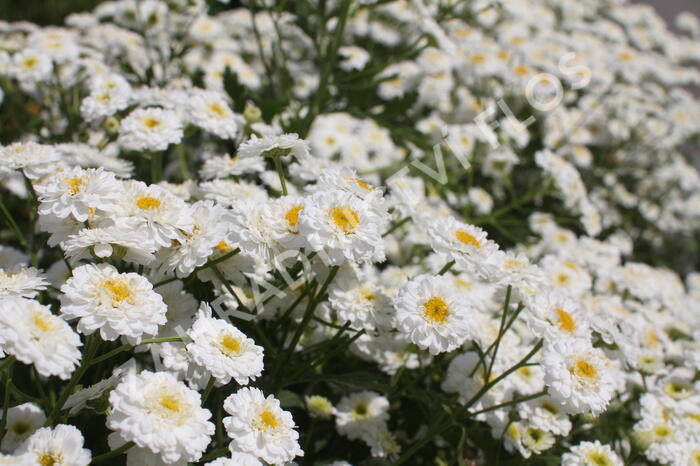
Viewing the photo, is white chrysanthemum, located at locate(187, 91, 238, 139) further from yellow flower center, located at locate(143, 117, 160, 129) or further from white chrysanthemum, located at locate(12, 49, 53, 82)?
white chrysanthemum, located at locate(12, 49, 53, 82)

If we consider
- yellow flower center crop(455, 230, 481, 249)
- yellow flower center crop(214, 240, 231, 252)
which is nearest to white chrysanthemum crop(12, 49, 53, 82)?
yellow flower center crop(214, 240, 231, 252)

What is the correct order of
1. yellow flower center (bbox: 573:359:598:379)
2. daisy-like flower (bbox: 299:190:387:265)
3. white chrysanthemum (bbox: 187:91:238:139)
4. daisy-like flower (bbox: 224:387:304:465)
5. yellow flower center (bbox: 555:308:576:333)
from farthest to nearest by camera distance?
1. white chrysanthemum (bbox: 187:91:238:139)
2. yellow flower center (bbox: 555:308:576:333)
3. yellow flower center (bbox: 573:359:598:379)
4. daisy-like flower (bbox: 299:190:387:265)
5. daisy-like flower (bbox: 224:387:304:465)

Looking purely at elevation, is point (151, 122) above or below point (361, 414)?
above

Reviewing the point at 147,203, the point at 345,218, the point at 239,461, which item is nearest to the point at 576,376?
the point at 345,218

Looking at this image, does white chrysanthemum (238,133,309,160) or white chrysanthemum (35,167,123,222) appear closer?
white chrysanthemum (35,167,123,222)

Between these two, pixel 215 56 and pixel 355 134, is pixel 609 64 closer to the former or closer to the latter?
pixel 355 134

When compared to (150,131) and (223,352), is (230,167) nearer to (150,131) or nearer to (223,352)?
(150,131)

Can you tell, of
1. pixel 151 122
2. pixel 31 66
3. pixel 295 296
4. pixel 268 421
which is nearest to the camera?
pixel 268 421

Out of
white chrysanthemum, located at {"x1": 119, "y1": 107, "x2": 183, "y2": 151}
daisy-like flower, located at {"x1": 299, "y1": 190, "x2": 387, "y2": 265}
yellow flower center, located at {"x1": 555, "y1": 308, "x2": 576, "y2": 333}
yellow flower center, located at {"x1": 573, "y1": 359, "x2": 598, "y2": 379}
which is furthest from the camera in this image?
white chrysanthemum, located at {"x1": 119, "y1": 107, "x2": 183, "y2": 151}
